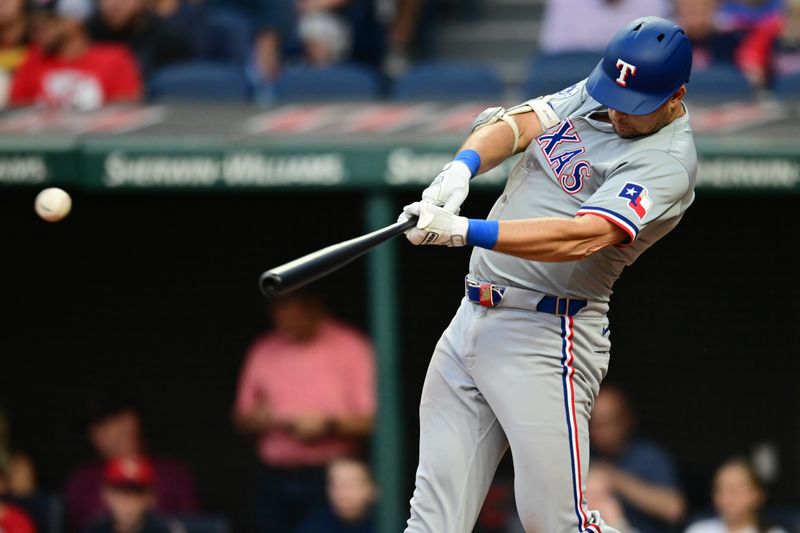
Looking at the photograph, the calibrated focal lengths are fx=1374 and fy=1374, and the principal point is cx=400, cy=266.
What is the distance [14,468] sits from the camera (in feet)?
21.2

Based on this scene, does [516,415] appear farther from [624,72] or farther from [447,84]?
[447,84]

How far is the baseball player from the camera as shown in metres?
3.27

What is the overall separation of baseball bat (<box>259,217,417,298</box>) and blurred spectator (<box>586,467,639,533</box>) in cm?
274

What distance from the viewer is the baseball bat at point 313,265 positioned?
2.97 meters

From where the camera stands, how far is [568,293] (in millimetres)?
3459

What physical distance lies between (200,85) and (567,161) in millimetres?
3554

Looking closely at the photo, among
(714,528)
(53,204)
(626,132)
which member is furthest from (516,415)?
(714,528)

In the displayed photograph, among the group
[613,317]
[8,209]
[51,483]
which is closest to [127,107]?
[8,209]

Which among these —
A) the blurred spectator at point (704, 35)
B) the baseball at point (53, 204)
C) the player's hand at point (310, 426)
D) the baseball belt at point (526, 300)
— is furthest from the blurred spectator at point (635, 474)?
the baseball at point (53, 204)

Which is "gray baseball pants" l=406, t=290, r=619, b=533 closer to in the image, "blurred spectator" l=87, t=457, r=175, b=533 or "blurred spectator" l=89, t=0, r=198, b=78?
"blurred spectator" l=87, t=457, r=175, b=533

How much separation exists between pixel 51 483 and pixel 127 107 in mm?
1892

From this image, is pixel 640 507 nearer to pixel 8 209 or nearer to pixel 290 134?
pixel 290 134

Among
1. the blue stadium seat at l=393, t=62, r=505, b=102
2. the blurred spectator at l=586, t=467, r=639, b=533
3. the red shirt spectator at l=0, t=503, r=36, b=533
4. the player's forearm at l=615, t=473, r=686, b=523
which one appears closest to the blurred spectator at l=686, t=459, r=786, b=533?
the player's forearm at l=615, t=473, r=686, b=523

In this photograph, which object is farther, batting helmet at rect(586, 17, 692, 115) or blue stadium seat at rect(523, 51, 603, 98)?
blue stadium seat at rect(523, 51, 603, 98)
